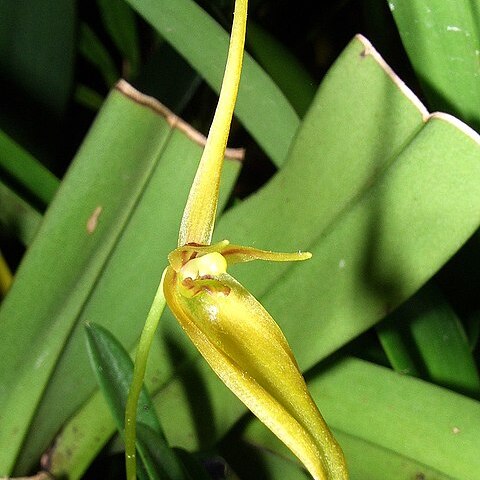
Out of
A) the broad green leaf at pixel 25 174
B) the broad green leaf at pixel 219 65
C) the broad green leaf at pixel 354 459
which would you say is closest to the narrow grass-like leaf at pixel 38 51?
the broad green leaf at pixel 25 174

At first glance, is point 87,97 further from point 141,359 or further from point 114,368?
point 141,359

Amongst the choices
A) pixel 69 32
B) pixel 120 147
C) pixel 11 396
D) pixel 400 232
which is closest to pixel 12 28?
pixel 69 32

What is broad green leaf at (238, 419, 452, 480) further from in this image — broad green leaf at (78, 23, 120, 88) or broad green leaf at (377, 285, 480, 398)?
broad green leaf at (78, 23, 120, 88)

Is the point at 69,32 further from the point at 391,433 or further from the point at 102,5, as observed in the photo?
the point at 391,433

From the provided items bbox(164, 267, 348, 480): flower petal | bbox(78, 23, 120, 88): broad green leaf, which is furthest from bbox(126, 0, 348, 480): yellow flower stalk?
bbox(78, 23, 120, 88): broad green leaf

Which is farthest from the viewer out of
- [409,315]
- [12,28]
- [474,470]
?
[12,28]

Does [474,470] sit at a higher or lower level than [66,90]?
lower

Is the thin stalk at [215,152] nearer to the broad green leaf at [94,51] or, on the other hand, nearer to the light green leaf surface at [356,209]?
the light green leaf surface at [356,209]

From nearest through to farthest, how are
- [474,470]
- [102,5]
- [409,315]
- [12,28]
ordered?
1. [474,470]
2. [409,315]
3. [12,28]
4. [102,5]
